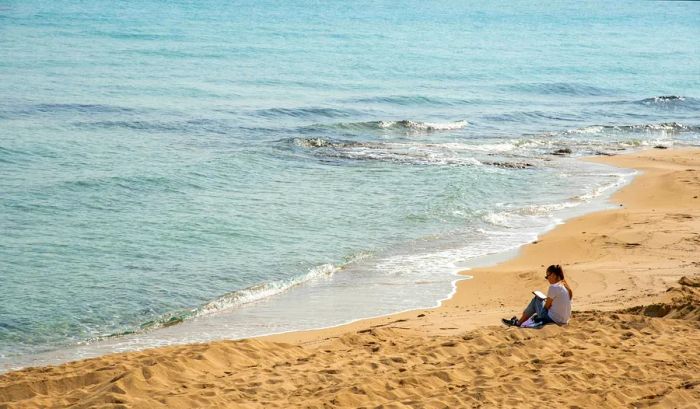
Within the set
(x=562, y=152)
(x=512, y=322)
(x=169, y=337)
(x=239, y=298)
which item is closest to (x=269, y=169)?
(x=239, y=298)

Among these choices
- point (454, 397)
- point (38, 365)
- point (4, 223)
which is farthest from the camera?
point (4, 223)

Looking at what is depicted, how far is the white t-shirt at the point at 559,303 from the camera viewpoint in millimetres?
10484

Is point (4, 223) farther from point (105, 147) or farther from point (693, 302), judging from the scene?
point (693, 302)

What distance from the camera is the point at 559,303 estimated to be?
34.6 ft

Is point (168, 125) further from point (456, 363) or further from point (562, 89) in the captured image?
point (562, 89)

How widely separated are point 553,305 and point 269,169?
12.2 meters

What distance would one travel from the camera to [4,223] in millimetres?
15773

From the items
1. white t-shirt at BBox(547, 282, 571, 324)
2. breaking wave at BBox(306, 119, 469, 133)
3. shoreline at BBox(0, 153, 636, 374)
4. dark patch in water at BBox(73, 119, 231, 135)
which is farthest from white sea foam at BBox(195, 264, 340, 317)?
breaking wave at BBox(306, 119, 469, 133)

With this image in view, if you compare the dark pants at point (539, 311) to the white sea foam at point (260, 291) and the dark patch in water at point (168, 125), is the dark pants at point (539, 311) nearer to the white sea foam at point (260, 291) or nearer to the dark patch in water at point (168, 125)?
the white sea foam at point (260, 291)

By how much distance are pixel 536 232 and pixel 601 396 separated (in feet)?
29.5

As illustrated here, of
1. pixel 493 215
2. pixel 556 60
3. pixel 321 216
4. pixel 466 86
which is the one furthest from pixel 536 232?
pixel 556 60

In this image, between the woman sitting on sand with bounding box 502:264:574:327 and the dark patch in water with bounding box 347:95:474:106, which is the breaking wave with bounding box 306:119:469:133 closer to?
the dark patch in water with bounding box 347:95:474:106

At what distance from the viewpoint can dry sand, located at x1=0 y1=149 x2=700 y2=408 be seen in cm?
814

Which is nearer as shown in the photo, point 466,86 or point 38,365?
point 38,365
